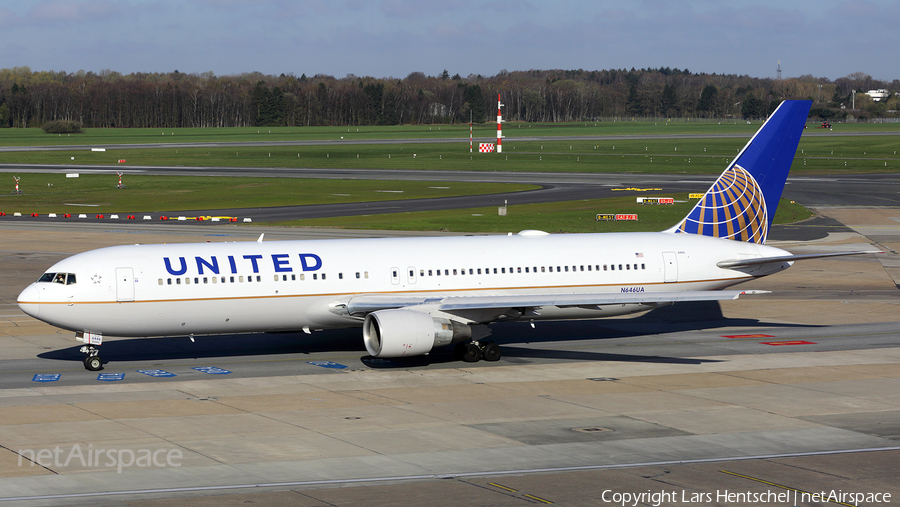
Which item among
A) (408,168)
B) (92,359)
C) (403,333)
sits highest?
(408,168)

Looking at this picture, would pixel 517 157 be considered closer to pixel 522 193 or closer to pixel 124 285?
pixel 522 193

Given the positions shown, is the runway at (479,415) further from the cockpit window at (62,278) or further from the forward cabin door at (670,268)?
the cockpit window at (62,278)

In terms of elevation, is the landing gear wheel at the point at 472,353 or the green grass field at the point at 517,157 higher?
the green grass field at the point at 517,157

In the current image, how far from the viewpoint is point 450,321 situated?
1283 inches

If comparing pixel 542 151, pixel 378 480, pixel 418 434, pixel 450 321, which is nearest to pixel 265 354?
pixel 450 321

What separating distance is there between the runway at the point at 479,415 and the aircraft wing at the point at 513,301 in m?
2.27

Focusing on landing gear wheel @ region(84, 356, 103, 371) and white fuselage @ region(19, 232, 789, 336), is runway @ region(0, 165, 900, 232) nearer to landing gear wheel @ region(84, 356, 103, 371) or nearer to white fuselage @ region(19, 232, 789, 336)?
white fuselage @ region(19, 232, 789, 336)

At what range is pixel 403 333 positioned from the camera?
3100 cm

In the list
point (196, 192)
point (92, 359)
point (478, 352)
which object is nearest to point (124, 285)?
point (92, 359)

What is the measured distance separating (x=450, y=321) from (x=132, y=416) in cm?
1139

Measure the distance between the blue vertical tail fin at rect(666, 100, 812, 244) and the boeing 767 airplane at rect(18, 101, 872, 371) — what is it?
1798 millimetres

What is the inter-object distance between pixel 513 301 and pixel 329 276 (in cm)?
685

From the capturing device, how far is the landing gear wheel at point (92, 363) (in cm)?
3225

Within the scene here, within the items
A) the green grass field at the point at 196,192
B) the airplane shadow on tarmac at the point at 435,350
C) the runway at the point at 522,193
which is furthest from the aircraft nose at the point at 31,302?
the green grass field at the point at 196,192
